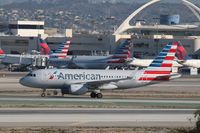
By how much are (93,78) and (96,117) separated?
24.2m

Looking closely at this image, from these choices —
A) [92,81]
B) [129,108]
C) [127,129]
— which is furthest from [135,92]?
[127,129]

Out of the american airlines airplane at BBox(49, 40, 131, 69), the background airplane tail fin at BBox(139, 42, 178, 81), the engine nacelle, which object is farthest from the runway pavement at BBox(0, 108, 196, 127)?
the american airlines airplane at BBox(49, 40, 131, 69)

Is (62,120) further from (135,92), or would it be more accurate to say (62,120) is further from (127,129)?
(135,92)

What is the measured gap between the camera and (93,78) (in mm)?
79625

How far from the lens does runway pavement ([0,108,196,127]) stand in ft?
169

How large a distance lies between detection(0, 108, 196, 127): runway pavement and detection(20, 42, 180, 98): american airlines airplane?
16.6 m

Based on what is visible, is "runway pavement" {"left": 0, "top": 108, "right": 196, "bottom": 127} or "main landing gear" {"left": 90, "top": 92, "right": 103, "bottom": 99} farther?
"main landing gear" {"left": 90, "top": 92, "right": 103, "bottom": 99}

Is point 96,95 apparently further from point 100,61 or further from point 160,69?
point 100,61

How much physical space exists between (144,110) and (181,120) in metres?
7.48

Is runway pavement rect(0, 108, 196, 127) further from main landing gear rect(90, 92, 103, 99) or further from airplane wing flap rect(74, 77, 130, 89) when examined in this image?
airplane wing flap rect(74, 77, 130, 89)

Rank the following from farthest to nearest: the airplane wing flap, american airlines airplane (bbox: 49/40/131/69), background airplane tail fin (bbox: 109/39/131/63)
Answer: background airplane tail fin (bbox: 109/39/131/63)
american airlines airplane (bbox: 49/40/131/69)
the airplane wing flap

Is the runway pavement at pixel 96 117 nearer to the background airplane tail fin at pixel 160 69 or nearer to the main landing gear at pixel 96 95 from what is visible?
the main landing gear at pixel 96 95

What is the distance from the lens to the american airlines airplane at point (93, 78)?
7819cm

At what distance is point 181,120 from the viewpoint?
180ft
